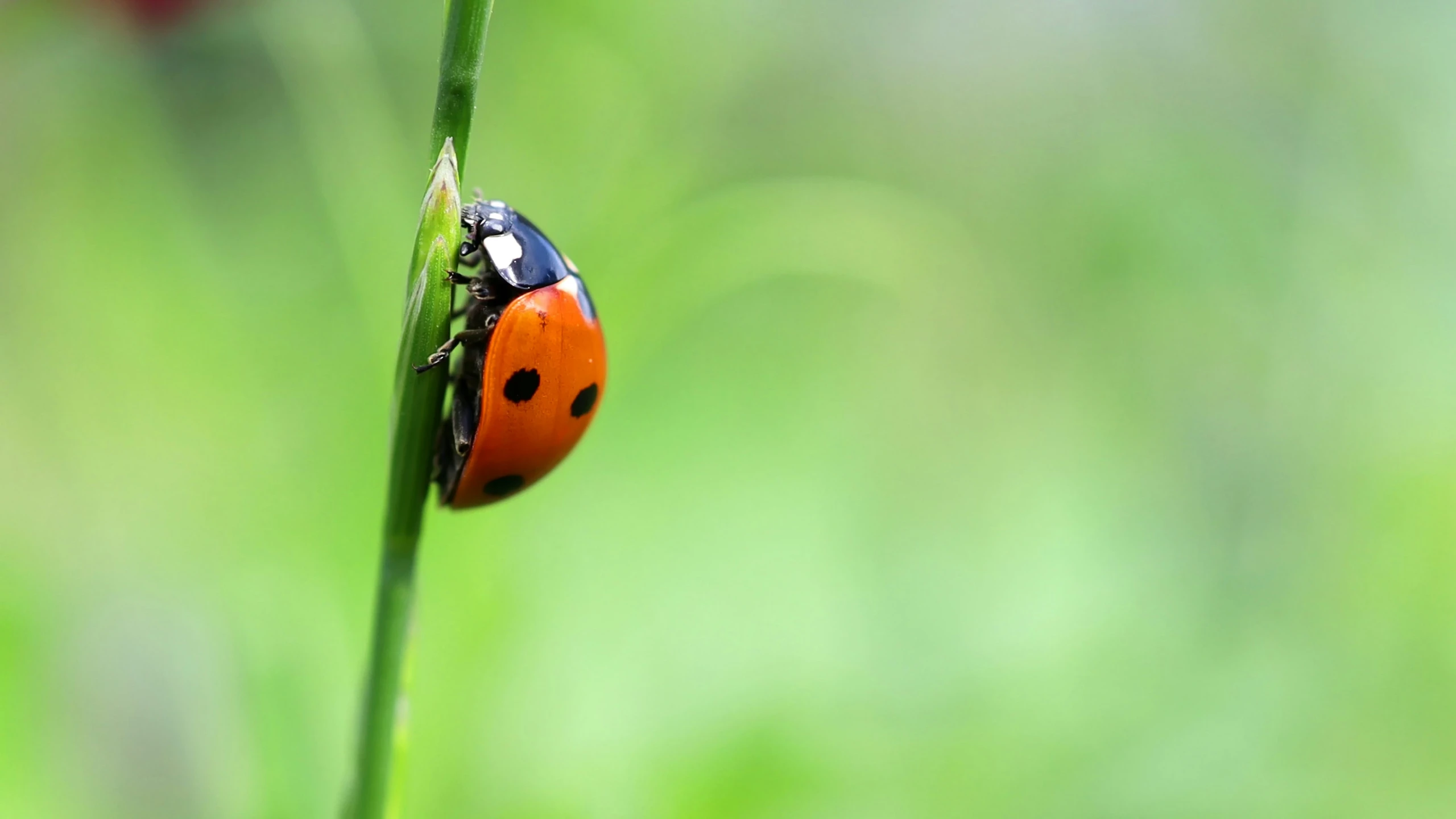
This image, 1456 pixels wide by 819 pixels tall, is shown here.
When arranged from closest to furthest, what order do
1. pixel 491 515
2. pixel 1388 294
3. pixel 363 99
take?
pixel 491 515, pixel 363 99, pixel 1388 294

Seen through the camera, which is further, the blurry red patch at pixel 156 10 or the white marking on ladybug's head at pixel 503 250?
the blurry red patch at pixel 156 10

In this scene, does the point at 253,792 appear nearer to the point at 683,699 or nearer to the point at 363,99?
the point at 683,699

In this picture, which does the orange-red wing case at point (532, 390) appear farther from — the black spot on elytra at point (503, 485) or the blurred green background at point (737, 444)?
the blurred green background at point (737, 444)

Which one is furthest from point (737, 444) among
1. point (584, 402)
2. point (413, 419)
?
point (413, 419)

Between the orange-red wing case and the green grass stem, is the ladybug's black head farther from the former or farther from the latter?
the green grass stem

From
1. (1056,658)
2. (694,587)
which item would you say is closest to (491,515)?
(694,587)

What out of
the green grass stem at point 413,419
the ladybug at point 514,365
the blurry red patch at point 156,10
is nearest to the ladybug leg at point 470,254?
the ladybug at point 514,365

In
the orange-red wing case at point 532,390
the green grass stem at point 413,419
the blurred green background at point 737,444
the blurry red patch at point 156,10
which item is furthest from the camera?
the blurry red patch at point 156,10

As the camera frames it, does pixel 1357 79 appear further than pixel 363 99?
Yes

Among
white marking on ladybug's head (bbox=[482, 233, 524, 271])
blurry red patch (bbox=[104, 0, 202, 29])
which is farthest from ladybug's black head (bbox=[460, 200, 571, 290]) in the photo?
blurry red patch (bbox=[104, 0, 202, 29])
